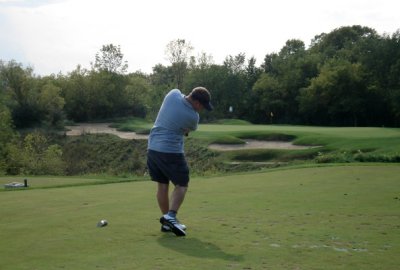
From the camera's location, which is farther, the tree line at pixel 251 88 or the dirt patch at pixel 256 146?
the tree line at pixel 251 88

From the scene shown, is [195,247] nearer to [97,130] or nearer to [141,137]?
[141,137]

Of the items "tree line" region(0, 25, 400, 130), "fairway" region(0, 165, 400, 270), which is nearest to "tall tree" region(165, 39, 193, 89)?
"tree line" region(0, 25, 400, 130)

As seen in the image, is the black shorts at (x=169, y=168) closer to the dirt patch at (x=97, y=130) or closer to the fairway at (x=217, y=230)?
the fairway at (x=217, y=230)

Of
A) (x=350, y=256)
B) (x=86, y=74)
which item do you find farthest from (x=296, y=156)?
(x=86, y=74)

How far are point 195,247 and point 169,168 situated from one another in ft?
5.37

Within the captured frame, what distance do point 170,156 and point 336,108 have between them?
5642 cm

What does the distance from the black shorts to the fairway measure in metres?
0.61

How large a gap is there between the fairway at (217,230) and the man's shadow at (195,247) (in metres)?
0.01

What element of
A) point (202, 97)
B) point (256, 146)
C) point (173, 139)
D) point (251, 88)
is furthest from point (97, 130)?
point (202, 97)

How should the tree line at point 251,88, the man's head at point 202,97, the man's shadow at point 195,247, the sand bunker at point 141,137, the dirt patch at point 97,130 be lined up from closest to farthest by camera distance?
the man's shadow at point 195,247
the man's head at point 202,97
the sand bunker at point 141,137
the dirt patch at point 97,130
the tree line at point 251,88

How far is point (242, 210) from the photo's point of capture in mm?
8047

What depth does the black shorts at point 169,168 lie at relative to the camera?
6.90m

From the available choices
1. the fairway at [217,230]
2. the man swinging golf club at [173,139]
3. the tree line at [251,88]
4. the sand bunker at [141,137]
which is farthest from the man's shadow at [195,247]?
the tree line at [251,88]

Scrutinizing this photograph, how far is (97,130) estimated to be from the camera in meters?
54.6
